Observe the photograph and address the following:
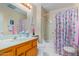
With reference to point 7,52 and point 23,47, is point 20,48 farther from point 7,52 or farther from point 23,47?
point 7,52

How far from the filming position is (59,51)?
1.94 metres

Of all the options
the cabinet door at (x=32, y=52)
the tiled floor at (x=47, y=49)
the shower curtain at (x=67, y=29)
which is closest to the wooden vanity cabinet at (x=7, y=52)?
the cabinet door at (x=32, y=52)

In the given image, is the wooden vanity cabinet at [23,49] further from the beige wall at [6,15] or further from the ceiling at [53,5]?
the ceiling at [53,5]

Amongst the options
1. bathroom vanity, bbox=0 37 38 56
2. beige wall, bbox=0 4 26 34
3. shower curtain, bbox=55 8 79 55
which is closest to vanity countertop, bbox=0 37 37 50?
bathroom vanity, bbox=0 37 38 56

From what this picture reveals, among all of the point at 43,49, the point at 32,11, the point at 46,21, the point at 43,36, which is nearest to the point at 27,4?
the point at 32,11

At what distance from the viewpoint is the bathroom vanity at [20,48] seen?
177cm

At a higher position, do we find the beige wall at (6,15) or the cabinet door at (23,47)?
the beige wall at (6,15)

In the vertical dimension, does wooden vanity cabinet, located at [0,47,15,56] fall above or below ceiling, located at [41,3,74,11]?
below

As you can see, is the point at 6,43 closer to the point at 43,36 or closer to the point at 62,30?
the point at 43,36

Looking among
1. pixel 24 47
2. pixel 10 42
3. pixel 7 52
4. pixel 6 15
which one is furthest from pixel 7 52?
pixel 6 15

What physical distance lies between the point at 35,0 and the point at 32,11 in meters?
0.15

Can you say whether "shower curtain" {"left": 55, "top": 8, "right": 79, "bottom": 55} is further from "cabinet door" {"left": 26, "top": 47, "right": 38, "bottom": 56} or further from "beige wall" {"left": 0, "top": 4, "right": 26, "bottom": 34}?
"beige wall" {"left": 0, "top": 4, "right": 26, "bottom": 34}

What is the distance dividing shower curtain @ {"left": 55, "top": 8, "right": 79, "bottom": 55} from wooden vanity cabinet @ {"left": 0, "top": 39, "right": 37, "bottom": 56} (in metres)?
0.30

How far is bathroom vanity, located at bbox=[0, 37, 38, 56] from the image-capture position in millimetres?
1767
